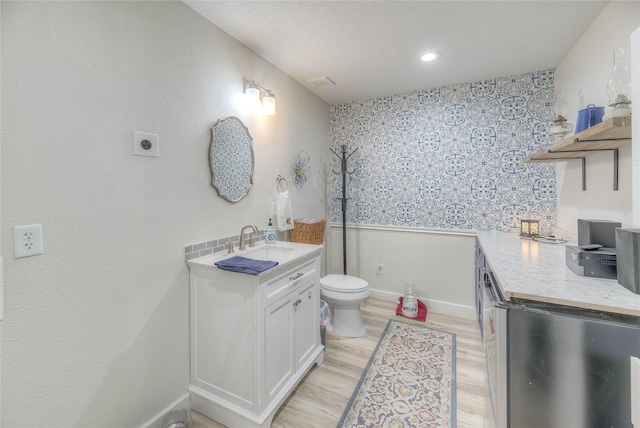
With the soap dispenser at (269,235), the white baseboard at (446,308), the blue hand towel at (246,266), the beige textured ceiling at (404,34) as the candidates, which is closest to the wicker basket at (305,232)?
the soap dispenser at (269,235)

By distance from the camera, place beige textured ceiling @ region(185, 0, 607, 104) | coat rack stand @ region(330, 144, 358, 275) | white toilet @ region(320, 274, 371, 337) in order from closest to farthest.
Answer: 1. beige textured ceiling @ region(185, 0, 607, 104)
2. white toilet @ region(320, 274, 371, 337)
3. coat rack stand @ region(330, 144, 358, 275)

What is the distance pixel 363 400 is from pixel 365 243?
5.88ft

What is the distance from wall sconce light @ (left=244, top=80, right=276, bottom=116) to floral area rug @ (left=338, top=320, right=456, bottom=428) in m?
2.11

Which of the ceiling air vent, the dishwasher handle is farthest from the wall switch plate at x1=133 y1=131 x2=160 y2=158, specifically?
the dishwasher handle

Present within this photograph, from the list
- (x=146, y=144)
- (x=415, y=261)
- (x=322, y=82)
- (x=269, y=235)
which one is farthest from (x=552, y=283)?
(x=322, y=82)

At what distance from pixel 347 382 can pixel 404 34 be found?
8.05ft

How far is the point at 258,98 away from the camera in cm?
204

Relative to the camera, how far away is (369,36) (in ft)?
6.14

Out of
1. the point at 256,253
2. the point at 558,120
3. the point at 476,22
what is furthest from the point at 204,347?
the point at 558,120

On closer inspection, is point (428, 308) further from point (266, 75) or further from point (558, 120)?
point (266, 75)

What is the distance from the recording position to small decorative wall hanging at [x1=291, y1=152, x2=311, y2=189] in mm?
2623

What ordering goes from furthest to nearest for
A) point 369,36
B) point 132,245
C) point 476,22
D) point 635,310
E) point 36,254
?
point 369,36, point 476,22, point 132,245, point 36,254, point 635,310

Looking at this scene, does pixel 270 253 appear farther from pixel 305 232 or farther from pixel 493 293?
pixel 493 293

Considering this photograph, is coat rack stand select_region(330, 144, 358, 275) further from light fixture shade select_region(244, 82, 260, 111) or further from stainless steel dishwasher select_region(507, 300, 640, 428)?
stainless steel dishwasher select_region(507, 300, 640, 428)
